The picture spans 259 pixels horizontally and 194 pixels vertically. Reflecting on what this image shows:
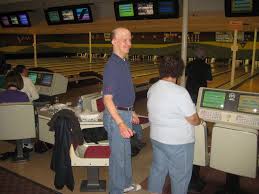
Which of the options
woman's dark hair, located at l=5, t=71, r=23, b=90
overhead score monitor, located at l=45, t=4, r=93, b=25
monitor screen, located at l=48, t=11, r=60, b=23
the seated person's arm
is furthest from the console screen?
the seated person's arm

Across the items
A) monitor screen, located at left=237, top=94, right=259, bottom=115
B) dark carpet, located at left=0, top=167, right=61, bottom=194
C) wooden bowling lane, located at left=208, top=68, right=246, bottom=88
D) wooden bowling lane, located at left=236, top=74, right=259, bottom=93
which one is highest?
monitor screen, located at left=237, top=94, right=259, bottom=115

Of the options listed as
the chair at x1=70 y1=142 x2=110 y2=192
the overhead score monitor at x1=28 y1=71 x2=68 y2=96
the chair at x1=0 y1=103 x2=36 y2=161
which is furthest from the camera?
the overhead score monitor at x1=28 y1=71 x2=68 y2=96

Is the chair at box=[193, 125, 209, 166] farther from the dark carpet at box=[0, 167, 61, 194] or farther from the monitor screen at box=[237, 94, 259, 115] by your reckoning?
the dark carpet at box=[0, 167, 61, 194]

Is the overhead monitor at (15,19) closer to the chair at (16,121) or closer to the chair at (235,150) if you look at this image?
the chair at (16,121)

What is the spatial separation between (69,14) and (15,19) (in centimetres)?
200

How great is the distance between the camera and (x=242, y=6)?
4715mm

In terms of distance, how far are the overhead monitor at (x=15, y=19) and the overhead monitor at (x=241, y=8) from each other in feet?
15.9

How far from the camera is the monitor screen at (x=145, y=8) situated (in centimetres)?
567

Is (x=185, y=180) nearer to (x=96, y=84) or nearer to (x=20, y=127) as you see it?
(x=20, y=127)

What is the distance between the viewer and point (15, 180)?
11.0 feet

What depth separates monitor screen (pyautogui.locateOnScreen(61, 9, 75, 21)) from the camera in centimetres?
692

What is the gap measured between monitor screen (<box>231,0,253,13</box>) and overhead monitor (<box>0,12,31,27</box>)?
16.1 feet

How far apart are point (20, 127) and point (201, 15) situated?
10.6ft

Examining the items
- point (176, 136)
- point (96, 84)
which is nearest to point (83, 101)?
point (176, 136)
